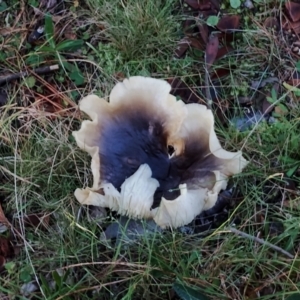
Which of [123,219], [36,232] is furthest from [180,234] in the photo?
[36,232]

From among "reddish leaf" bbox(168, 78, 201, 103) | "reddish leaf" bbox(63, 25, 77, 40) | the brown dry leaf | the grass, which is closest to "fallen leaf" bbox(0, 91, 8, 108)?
the grass

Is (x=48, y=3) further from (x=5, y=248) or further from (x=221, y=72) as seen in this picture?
(x=5, y=248)

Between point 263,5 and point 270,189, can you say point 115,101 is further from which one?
point 263,5

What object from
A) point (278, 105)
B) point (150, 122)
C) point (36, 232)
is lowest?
point (36, 232)

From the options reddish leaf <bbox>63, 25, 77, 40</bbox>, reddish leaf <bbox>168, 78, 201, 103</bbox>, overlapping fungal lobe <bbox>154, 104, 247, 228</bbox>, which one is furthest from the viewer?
reddish leaf <bbox>63, 25, 77, 40</bbox>

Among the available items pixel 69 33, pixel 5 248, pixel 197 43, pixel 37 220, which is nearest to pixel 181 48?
pixel 197 43

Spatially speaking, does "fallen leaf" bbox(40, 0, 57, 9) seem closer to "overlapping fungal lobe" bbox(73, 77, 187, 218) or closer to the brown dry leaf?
"overlapping fungal lobe" bbox(73, 77, 187, 218)
